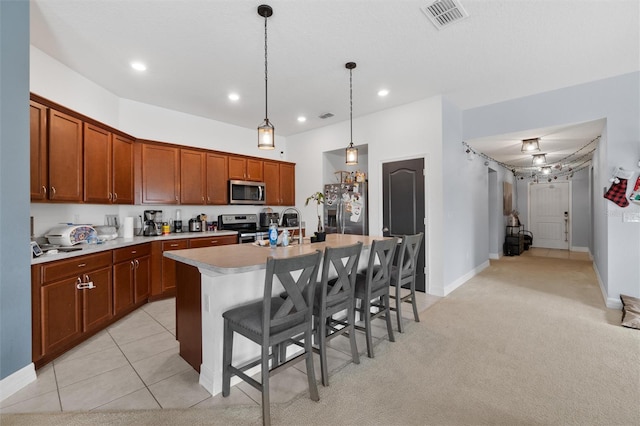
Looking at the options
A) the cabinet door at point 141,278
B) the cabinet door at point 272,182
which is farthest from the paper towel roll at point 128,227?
the cabinet door at point 272,182

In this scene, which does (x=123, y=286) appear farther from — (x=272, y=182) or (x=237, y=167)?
(x=272, y=182)

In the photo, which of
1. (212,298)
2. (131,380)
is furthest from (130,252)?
(212,298)

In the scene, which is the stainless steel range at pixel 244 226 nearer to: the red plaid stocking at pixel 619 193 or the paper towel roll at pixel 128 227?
the paper towel roll at pixel 128 227

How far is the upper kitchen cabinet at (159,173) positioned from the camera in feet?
14.0

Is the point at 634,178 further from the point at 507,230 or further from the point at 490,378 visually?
the point at 507,230

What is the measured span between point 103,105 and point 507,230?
30.4 ft

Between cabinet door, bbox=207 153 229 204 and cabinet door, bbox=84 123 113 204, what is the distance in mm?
1490

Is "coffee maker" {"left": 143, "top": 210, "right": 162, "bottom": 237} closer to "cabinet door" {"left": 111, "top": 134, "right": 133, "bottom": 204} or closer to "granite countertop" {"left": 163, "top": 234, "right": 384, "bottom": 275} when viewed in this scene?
"cabinet door" {"left": 111, "top": 134, "right": 133, "bottom": 204}

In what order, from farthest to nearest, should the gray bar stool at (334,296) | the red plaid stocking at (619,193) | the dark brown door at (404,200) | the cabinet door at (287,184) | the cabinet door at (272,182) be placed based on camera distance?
the cabinet door at (287,184), the cabinet door at (272,182), the dark brown door at (404,200), the red plaid stocking at (619,193), the gray bar stool at (334,296)

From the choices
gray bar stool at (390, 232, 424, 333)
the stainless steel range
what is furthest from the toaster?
gray bar stool at (390, 232, 424, 333)

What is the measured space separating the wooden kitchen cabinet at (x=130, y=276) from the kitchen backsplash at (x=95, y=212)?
72 centimetres

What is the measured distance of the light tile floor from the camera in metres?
1.98

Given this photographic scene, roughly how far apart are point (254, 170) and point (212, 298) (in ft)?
12.5

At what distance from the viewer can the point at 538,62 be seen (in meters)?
3.29
